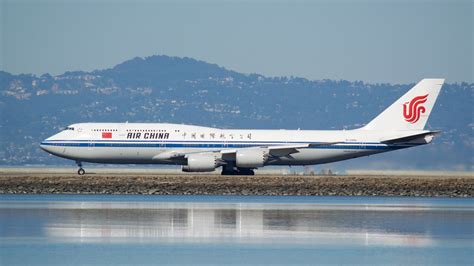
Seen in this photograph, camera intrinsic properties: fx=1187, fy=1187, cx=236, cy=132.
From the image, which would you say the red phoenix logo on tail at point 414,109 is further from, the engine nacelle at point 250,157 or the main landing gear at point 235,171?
the main landing gear at point 235,171

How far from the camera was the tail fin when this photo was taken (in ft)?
253

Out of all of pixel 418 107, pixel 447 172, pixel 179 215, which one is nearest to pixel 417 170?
pixel 447 172

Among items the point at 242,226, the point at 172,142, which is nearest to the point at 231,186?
the point at 172,142

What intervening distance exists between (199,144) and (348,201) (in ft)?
54.5

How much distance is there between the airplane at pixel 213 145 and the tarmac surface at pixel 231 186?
4.51 m

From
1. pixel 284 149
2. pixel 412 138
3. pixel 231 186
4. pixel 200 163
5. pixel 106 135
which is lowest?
pixel 231 186

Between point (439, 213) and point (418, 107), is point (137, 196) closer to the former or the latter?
point (439, 213)

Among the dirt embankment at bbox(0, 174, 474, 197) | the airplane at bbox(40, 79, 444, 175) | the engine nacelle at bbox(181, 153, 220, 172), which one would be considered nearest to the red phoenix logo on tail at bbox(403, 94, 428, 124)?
the airplane at bbox(40, 79, 444, 175)

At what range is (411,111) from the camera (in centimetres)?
7769

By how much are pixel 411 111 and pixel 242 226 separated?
37062 mm

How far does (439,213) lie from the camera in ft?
167

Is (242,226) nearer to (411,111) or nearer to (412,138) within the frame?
(412,138)

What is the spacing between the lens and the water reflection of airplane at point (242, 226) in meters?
39.0

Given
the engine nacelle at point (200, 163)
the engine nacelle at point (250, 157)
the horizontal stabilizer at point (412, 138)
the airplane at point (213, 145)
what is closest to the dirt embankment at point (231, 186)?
the engine nacelle at point (200, 163)
